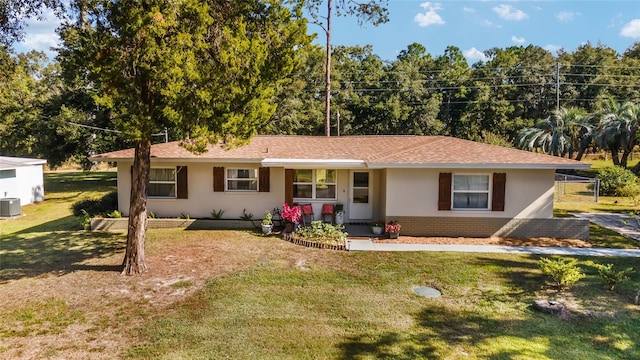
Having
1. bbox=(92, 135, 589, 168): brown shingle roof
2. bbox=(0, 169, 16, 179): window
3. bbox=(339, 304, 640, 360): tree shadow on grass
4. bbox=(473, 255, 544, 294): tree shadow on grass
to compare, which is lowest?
bbox=(339, 304, 640, 360): tree shadow on grass

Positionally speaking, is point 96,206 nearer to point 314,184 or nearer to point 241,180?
point 241,180

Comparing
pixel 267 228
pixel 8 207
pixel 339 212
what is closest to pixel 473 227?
pixel 339 212

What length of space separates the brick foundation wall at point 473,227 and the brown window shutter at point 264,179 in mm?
4684

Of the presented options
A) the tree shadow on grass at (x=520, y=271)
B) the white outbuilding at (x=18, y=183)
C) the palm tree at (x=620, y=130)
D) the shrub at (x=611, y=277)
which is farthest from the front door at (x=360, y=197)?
the palm tree at (x=620, y=130)

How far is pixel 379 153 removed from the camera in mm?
14297

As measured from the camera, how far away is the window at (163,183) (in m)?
14.7

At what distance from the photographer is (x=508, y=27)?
1773 cm

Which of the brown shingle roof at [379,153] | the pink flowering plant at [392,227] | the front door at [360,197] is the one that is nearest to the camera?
the brown shingle roof at [379,153]

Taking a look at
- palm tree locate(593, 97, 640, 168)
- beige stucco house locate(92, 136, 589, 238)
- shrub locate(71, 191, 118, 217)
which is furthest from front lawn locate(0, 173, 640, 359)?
palm tree locate(593, 97, 640, 168)

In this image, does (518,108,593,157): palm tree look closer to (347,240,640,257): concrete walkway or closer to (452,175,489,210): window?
(452,175,489,210): window

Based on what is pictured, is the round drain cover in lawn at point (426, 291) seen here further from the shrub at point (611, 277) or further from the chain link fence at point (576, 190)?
the chain link fence at point (576, 190)

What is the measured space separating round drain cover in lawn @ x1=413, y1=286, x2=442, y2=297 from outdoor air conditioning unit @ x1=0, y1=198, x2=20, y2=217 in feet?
65.2

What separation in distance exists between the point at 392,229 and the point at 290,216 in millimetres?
3475

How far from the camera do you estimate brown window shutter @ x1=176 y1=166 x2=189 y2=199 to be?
570 inches
